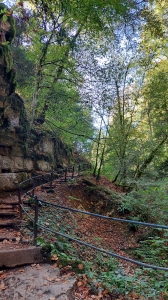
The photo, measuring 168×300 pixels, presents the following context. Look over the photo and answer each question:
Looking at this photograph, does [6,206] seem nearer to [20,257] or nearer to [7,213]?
[7,213]

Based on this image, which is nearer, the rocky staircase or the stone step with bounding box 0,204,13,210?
the rocky staircase

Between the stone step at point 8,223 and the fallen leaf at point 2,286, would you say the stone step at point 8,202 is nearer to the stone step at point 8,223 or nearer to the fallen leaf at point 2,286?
the stone step at point 8,223

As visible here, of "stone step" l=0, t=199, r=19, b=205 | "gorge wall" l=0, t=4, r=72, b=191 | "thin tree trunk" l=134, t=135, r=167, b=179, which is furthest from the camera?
"thin tree trunk" l=134, t=135, r=167, b=179

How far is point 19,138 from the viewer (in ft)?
28.4

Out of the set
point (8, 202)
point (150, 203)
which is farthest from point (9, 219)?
point (150, 203)

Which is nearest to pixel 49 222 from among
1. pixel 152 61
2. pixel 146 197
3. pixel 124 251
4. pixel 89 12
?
pixel 124 251

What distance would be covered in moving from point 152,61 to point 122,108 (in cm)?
340

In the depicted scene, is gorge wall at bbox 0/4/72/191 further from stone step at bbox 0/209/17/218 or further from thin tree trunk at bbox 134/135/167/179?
thin tree trunk at bbox 134/135/167/179

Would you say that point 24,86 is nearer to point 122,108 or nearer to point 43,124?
point 43,124

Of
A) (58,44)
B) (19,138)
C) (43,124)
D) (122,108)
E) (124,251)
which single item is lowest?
(124,251)

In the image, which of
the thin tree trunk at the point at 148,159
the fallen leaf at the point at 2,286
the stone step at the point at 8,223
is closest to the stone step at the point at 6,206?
the stone step at the point at 8,223

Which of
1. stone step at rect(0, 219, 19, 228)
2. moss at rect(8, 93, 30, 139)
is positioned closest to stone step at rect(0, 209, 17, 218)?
stone step at rect(0, 219, 19, 228)

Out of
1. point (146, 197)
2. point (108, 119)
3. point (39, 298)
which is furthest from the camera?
point (108, 119)

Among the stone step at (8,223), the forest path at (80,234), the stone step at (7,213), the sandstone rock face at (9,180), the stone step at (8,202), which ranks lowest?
the forest path at (80,234)
